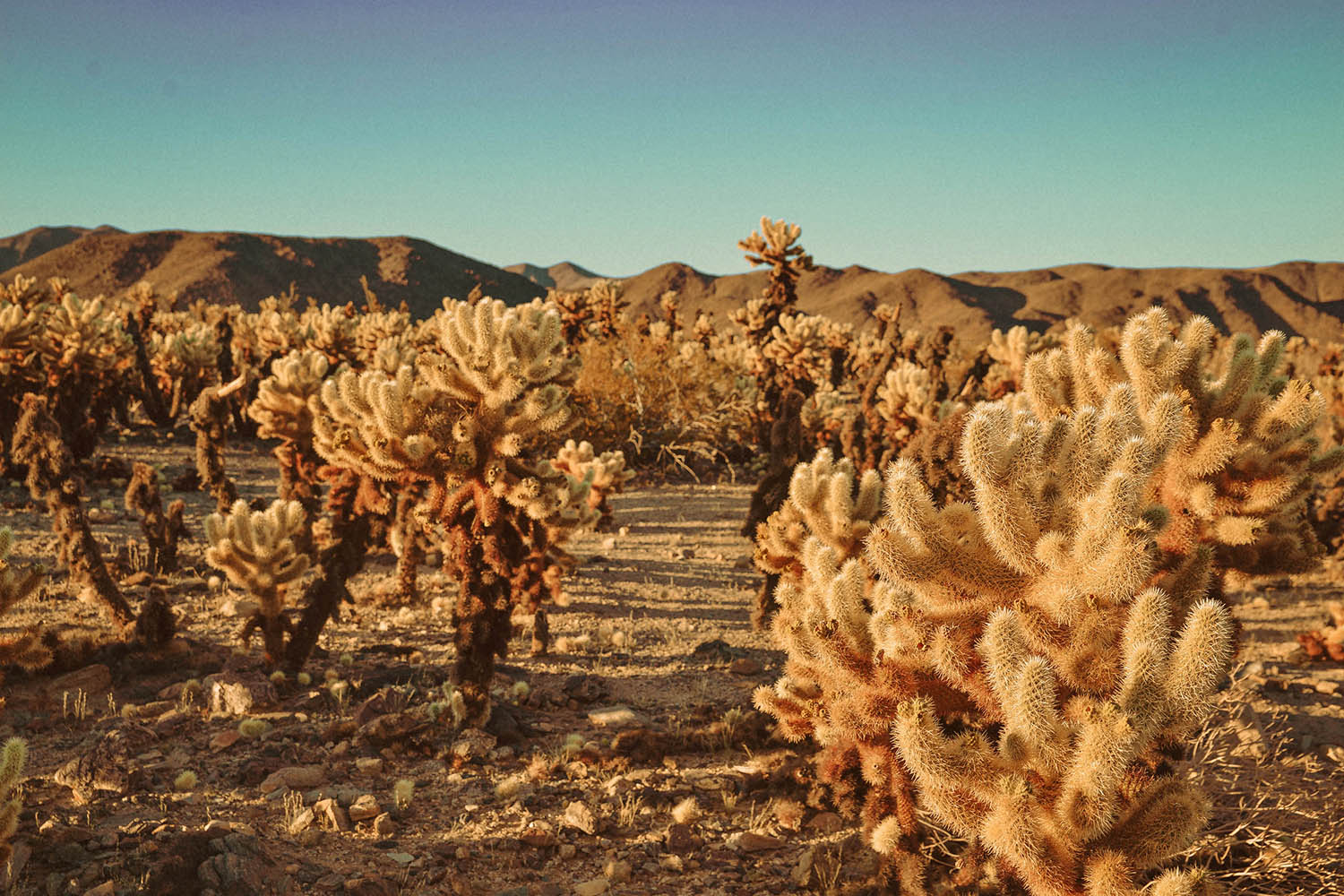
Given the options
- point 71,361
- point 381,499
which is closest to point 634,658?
point 381,499

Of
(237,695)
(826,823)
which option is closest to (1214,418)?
(826,823)

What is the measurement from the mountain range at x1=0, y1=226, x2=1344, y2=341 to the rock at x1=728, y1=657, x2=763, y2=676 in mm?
60934

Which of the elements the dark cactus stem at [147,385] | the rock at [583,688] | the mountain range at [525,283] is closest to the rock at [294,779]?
the rock at [583,688]

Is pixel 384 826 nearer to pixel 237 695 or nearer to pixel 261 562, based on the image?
pixel 237 695

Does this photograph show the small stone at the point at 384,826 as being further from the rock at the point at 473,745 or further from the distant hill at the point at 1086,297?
the distant hill at the point at 1086,297

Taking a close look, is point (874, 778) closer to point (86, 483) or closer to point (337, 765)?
point (337, 765)

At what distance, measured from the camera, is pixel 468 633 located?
5305mm

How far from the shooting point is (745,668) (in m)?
6.72

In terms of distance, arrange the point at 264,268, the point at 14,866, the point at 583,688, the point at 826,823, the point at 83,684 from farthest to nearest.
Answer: the point at 264,268 < the point at 583,688 < the point at 83,684 < the point at 826,823 < the point at 14,866

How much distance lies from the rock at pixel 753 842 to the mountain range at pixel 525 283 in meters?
63.6

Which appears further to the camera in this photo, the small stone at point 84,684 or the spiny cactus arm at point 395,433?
the small stone at point 84,684

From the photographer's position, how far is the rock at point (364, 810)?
162 inches

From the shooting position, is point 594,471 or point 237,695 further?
point 594,471

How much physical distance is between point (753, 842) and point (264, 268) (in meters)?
81.3
